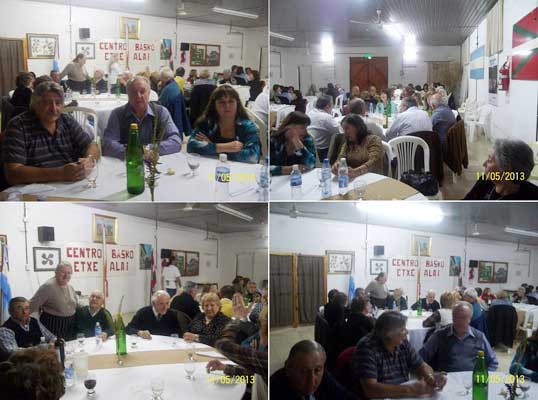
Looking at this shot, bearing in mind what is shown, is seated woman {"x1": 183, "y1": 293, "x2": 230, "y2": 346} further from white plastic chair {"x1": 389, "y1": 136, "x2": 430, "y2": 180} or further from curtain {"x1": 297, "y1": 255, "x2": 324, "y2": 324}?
white plastic chair {"x1": 389, "y1": 136, "x2": 430, "y2": 180}

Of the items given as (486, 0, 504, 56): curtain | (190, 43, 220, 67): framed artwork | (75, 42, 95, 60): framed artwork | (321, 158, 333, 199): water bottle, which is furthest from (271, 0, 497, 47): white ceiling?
(75, 42, 95, 60): framed artwork

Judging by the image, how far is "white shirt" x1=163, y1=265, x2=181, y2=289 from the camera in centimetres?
239

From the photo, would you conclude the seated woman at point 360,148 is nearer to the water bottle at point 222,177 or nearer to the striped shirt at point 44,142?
the water bottle at point 222,177

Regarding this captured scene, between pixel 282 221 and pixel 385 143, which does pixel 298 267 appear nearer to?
pixel 282 221

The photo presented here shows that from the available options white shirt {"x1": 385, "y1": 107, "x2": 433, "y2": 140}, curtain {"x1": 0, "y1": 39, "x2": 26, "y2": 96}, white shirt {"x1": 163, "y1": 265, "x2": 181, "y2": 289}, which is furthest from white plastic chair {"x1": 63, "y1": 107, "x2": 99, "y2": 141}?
white shirt {"x1": 385, "y1": 107, "x2": 433, "y2": 140}

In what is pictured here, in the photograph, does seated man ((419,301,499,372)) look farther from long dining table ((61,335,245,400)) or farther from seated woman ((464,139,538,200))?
long dining table ((61,335,245,400))

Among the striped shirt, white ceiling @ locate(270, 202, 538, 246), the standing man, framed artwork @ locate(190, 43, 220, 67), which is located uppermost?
framed artwork @ locate(190, 43, 220, 67)

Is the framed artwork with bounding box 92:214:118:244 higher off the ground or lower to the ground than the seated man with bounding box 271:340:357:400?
higher

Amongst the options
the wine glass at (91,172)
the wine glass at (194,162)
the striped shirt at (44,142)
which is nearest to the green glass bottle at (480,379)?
the wine glass at (194,162)

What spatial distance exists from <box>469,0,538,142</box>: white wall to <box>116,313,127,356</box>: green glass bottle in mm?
1707

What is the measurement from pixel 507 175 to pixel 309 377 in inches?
46.2

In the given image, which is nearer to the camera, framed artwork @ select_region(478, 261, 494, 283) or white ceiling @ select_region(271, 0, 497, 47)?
white ceiling @ select_region(271, 0, 497, 47)

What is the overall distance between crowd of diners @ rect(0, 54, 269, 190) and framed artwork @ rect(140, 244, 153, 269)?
38cm

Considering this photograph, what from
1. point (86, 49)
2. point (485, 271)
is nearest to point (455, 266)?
point (485, 271)
